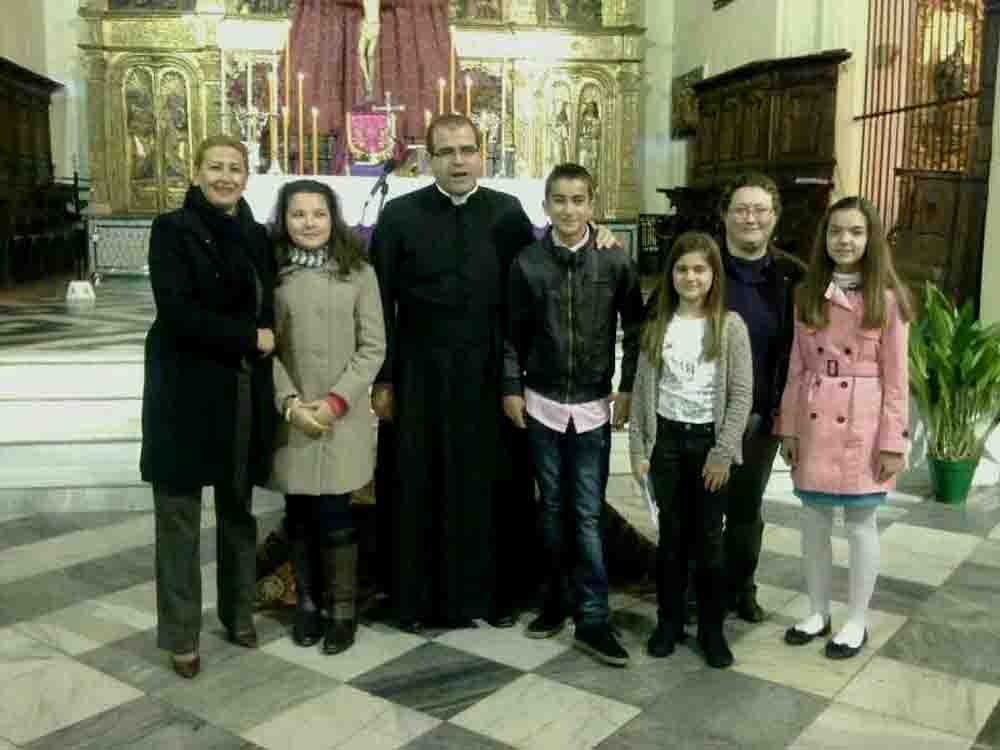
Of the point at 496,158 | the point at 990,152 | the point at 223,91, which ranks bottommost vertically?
the point at 990,152

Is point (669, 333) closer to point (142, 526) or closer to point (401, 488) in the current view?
point (401, 488)

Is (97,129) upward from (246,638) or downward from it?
upward

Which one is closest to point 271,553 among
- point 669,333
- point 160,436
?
point 160,436

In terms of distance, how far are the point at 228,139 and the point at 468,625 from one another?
1.67 metres

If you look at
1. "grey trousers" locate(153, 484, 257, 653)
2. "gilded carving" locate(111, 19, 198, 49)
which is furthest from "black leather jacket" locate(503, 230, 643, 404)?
"gilded carving" locate(111, 19, 198, 49)

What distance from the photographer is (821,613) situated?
3244 millimetres

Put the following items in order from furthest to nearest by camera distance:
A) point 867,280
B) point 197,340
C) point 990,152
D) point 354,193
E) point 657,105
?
point 657,105 → point 990,152 → point 354,193 → point 867,280 → point 197,340

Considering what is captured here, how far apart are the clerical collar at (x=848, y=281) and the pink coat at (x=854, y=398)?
0.06 feet

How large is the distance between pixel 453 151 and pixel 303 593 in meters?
1.43

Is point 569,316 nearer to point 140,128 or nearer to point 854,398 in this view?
point 854,398

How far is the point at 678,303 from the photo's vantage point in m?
3.02

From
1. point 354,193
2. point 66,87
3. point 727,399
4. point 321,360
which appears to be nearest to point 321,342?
point 321,360

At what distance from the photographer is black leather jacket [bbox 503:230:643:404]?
304 centimetres

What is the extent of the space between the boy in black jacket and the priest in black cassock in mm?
118
